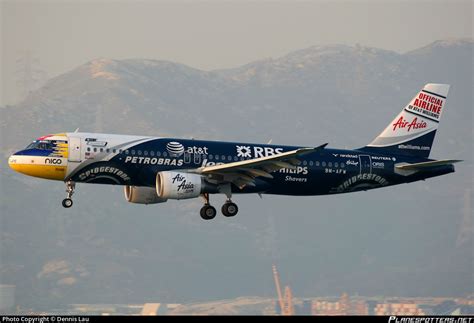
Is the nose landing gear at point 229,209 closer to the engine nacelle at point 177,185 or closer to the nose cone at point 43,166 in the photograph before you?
the engine nacelle at point 177,185

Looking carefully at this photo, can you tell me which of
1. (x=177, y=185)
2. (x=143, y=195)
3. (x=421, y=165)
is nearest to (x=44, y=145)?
(x=143, y=195)

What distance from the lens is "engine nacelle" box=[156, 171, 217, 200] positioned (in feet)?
216

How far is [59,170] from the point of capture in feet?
216

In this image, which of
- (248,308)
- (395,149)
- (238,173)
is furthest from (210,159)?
(248,308)

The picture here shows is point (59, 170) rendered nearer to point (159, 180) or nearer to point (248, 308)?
point (159, 180)

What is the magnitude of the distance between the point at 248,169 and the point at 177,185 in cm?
463

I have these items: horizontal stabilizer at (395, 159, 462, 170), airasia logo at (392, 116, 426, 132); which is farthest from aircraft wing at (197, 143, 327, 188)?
airasia logo at (392, 116, 426, 132)

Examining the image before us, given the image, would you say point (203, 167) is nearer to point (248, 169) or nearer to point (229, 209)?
point (248, 169)

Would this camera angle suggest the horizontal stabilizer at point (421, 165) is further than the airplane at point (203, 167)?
Yes

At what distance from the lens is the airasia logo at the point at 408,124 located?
77.6m

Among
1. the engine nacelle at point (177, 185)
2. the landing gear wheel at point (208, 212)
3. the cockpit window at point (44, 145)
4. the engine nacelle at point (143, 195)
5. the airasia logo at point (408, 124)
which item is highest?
the airasia logo at point (408, 124)

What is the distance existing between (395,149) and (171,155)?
1756 centimetres

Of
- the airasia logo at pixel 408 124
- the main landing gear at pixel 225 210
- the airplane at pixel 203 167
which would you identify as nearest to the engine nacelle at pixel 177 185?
the airplane at pixel 203 167

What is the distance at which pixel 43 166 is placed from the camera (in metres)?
65.8
